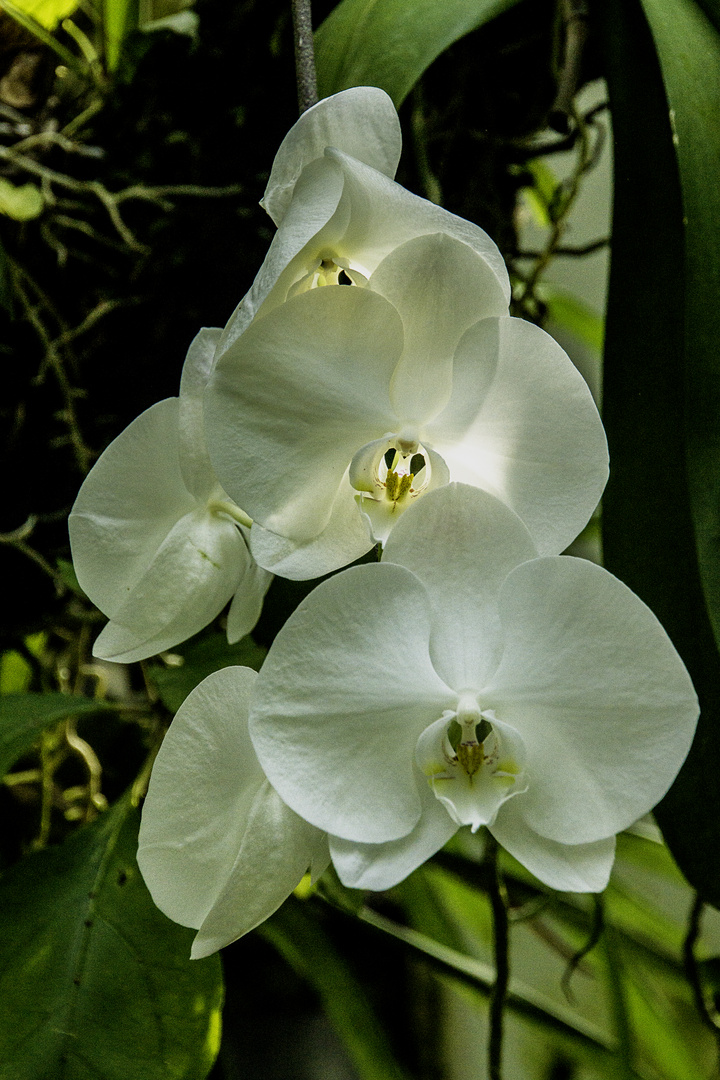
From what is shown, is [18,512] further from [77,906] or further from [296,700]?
[296,700]

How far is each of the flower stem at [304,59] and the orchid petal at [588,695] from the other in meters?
0.21

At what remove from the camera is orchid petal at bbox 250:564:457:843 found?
25 centimetres

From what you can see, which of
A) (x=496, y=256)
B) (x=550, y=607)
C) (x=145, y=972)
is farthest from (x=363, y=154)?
(x=145, y=972)

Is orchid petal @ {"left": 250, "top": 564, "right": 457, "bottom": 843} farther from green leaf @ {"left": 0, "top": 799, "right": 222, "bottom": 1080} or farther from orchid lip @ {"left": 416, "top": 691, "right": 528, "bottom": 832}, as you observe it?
green leaf @ {"left": 0, "top": 799, "right": 222, "bottom": 1080}

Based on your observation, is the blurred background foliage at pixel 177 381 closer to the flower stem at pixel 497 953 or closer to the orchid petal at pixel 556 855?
the flower stem at pixel 497 953

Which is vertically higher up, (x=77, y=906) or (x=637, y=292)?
(x=637, y=292)

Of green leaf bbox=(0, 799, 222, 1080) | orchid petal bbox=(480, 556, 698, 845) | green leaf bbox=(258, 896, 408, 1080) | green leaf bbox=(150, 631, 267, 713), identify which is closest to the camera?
orchid petal bbox=(480, 556, 698, 845)

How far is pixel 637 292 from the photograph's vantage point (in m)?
0.52

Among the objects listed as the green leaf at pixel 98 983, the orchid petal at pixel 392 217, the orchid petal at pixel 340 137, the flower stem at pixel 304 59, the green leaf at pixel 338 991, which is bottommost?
the green leaf at pixel 338 991

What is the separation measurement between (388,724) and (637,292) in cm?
Result: 37

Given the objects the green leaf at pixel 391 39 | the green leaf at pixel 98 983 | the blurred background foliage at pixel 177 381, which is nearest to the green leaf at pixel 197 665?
the blurred background foliage at pixel 177 381

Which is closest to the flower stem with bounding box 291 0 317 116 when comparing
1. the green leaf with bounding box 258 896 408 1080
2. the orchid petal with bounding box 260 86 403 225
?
the orchid petal with bounding box 260 86 403 225

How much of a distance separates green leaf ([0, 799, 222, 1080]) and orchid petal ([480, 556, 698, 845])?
0.25 metres

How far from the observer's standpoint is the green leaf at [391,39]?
0.43 metres
